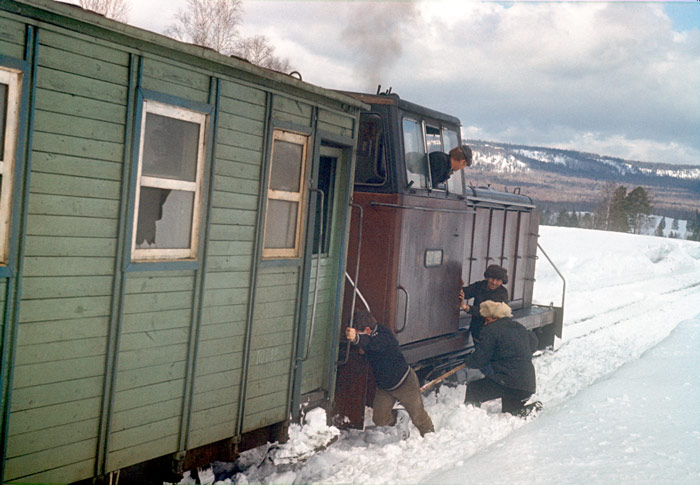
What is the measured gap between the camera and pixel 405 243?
6660 mm

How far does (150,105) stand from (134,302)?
3.96 ft

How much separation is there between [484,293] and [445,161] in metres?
2.00

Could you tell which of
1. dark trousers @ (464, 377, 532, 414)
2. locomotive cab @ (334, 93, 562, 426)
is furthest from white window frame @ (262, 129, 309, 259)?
dark trousers @ (464, 377, 532, 414)

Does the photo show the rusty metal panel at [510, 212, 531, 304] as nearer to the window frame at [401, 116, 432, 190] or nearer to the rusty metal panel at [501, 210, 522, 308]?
the rusty metal panel at [501, 210, 522, 308]

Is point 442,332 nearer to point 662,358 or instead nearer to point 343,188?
point 343,188

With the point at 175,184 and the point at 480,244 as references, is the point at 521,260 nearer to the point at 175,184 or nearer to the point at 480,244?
the point at 480,244

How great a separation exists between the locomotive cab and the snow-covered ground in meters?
0.67

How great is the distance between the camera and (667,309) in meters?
15.6

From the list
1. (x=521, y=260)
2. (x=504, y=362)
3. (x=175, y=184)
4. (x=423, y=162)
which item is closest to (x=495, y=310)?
(x=504, y=362)

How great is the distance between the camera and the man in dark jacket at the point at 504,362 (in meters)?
7.07

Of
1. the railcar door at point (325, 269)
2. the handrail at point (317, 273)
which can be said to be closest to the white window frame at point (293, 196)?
the handrail at point (317, 273)

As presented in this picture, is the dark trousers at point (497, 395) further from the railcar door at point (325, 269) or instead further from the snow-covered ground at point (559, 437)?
the railcar door at point (325, 269)

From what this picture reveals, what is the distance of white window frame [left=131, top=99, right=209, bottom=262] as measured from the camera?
3.90m

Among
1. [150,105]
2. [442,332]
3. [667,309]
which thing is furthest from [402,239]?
[667,309]
